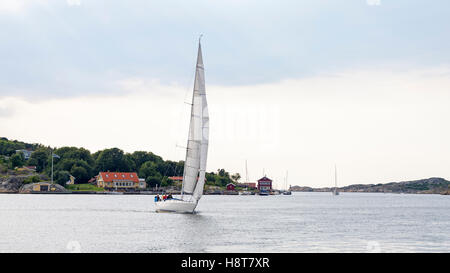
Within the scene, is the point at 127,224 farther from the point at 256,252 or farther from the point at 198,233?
the point at 256,252

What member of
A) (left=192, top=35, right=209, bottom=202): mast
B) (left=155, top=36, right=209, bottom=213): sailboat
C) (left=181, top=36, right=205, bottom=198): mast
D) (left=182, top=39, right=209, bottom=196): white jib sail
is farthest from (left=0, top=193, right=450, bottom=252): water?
(left=192, top=35, right=209, bottom=202): mast

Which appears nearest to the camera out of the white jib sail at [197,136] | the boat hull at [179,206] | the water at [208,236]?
the water at [208,236]

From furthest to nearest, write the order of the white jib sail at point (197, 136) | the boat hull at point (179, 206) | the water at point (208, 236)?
the boat hull at point (179, 206)
the white jib sail at point (197, 136)
the water at point (208, 236)

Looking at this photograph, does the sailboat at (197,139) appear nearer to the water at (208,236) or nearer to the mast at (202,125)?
the mast at (202,125)

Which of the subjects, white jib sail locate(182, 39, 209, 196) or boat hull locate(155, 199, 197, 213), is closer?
white jib sail locate(182, 39, 209, 196)

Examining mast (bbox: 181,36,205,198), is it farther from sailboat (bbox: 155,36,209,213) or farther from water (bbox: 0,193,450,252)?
water (bbox: 0,193,450,252)

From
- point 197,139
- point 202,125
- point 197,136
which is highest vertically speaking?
point 202,125

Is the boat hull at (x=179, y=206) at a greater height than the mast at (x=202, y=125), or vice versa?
the mast at (x=202, y=125)

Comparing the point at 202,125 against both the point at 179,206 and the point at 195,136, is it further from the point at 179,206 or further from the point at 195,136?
the point at 179,206

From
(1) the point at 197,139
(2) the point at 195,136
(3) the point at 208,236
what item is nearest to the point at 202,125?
(2) the point at 195,136

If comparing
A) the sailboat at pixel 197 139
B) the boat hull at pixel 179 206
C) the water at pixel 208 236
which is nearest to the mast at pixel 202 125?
the sailboat at pixel 197 139

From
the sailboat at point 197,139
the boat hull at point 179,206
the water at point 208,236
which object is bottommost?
the water at point 208,236
